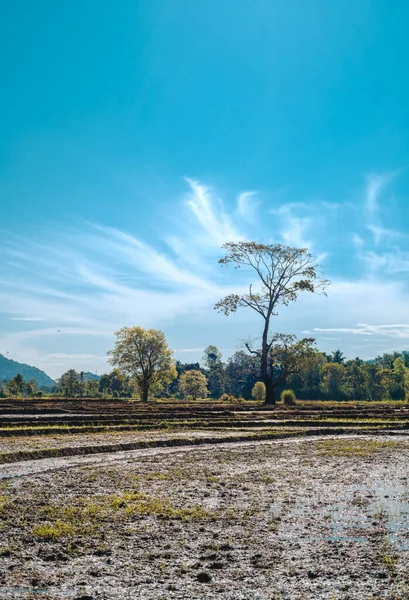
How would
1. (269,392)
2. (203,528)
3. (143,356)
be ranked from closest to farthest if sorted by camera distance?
1. (203,528)
2. (269,392)
3. (143,356)

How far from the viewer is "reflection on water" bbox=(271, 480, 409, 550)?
338 inches

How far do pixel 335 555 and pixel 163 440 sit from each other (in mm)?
14788

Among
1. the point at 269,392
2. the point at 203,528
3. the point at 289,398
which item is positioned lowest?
the point at 203,528

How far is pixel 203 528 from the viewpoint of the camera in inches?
351

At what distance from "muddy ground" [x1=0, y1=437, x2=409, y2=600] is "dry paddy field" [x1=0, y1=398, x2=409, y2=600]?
24 millimetres

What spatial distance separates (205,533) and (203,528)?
25 centimetres

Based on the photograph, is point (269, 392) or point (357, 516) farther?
point (269, 392)


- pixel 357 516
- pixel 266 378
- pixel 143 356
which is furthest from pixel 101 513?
pixel 143 356

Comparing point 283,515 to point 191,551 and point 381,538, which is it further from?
point 191,551

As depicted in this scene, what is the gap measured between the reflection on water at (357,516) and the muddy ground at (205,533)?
0.02 metres

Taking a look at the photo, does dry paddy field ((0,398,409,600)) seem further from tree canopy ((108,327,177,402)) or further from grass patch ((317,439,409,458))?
tree canopy ((108,327,177,402))

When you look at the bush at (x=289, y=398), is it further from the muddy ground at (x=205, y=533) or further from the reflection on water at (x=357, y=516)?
the reflection on water at (x=357, y=516)

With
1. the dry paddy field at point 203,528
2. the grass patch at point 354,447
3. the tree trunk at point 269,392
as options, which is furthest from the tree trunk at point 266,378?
the dry paddy field at point 203,528

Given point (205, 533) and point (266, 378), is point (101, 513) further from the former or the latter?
point (266, 378)
